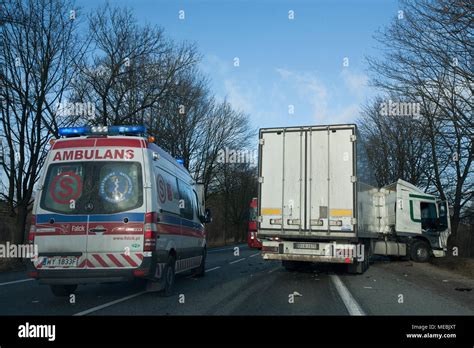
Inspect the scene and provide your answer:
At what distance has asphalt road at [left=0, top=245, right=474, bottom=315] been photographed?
7418 millimetres

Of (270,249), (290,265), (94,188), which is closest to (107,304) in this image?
(94,188)

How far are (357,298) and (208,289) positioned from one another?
3195mm

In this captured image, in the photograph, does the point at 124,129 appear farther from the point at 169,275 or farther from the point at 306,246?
the point at 306,246

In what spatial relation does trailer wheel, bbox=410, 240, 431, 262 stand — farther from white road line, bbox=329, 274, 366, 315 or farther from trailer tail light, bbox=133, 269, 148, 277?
trailer tail light, bbox=133, 269, 148, 277

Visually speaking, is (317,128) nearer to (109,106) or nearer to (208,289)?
(208,289)

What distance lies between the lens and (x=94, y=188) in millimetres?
7719

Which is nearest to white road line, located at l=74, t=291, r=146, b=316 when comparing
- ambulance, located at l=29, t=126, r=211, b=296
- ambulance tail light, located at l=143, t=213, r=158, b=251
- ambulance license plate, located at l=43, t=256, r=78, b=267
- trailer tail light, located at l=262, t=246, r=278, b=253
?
ambulance, located at l=29, t=126, r=211, b=296

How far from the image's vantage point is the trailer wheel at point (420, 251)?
19312mm

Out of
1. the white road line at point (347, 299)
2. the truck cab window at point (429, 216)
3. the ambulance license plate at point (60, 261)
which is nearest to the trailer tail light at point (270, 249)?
Result: the white road line at point (347, 299)

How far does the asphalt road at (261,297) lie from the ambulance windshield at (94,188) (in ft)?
5.50

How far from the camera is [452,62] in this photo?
12.9 meters

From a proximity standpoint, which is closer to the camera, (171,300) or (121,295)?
(171,300)

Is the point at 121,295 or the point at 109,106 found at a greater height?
the point at 109,106
